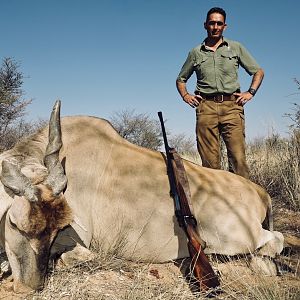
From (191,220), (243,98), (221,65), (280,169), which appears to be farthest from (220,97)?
(191,220)

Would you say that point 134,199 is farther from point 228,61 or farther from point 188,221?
point 228,61

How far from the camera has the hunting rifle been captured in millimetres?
2797

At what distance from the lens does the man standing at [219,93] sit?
16.6 ft

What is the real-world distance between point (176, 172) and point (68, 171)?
0.96 meters

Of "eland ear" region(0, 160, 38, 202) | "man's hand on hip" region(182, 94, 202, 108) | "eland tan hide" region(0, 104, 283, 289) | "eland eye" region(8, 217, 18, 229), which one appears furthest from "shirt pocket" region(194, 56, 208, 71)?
"eland eye" region(8, 217, 18, 229)

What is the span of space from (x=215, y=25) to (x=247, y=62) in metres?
0.64

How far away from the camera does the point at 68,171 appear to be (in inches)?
142

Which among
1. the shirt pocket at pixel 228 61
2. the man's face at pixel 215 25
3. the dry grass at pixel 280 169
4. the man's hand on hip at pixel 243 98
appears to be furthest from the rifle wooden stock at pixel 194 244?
the dry grass at pixel 280 169

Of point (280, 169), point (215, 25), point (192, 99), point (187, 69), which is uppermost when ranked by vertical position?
point (215, 25)

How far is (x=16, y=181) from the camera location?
2.81 meters

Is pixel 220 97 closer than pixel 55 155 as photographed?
No

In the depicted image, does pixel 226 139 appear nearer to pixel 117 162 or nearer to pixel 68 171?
pixel 117 162

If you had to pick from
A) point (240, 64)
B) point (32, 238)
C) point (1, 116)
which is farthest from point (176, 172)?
point (1, 116)

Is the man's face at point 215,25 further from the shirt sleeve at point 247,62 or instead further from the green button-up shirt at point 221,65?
the shirt sleeve at point 247,62
